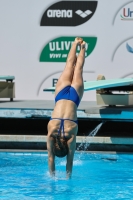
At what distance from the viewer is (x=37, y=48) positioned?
41.3ft

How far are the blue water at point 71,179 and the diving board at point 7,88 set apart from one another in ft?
8.41

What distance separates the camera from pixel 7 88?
1140 centimetres

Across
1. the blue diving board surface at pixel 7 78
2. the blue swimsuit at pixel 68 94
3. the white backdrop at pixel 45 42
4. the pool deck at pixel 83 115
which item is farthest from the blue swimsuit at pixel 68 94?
the white backdrop at pixel 45 42

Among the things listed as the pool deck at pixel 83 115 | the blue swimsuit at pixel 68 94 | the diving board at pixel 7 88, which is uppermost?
the blue swimsuit at pixel 68 94

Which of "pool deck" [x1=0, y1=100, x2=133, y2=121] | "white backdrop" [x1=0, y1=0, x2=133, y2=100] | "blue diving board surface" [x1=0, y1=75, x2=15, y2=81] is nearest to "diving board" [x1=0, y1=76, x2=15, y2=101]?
"blue diving board surface" [x1=0, y1=75, x2=15, y2=81]

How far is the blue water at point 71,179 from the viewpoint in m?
6.36

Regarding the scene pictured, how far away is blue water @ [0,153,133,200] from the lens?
636 cm

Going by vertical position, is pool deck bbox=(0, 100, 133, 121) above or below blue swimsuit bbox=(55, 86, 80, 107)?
below

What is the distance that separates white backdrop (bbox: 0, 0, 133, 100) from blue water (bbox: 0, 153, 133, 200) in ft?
12.3

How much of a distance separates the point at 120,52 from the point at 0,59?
111 inches

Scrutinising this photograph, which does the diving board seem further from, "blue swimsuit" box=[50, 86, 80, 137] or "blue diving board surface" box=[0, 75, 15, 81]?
"blue swimsuit" box=[50, 86, 80, 137]

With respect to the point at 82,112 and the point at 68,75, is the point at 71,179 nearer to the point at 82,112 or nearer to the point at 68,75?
the point at 68,75

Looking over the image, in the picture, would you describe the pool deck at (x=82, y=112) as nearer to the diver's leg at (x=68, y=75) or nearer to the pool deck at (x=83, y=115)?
the pool deck at (x=83, y=115)

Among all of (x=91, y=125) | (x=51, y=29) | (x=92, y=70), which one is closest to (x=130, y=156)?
(x=91, y=125)
